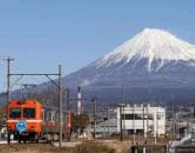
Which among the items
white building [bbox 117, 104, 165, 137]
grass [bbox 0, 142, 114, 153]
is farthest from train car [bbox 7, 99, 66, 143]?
white building [bbox 117, 104, 165, 137]

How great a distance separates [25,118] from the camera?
52.0m

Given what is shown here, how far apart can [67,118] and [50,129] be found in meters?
10.9

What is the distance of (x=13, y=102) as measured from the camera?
52.9 m

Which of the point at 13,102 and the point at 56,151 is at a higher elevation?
the point at 13,102

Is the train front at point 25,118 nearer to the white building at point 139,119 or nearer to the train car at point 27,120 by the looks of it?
the train car at point 27,120

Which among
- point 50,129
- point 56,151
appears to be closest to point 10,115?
point 50,129

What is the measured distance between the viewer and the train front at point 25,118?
51.6m

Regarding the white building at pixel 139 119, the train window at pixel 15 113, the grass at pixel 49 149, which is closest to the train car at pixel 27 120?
the train window at pixel 15 113

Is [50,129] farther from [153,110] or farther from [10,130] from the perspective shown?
[153,110]

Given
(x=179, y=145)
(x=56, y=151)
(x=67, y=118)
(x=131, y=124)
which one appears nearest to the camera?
(x=179, y=145)

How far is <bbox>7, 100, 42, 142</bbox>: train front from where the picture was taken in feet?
169

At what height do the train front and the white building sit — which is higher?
the white building

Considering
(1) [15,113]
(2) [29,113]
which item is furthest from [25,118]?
(1) [15,113]

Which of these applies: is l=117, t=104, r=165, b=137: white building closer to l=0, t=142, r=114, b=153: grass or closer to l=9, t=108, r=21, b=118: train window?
l=9, t=108, r=21, b=118: train window
